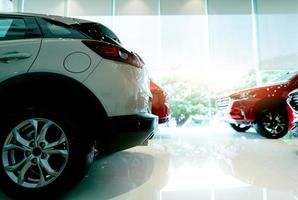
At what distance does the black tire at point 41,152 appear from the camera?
1271mm

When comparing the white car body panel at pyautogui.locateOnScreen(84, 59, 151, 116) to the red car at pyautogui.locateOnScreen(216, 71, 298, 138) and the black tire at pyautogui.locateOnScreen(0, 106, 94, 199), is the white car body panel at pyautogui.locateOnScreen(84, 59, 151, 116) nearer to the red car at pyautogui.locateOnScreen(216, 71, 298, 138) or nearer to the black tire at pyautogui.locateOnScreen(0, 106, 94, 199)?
the black tire at pyautogui.locateOnScreen(0, 106, 94, 199)

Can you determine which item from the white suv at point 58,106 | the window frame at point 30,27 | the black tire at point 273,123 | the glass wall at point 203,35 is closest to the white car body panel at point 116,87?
the white suv at point 58,106

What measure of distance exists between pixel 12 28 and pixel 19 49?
304 mm

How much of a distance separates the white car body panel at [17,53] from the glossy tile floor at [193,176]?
2.45 ft

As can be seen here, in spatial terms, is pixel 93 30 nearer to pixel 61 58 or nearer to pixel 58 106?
pixel 61 58

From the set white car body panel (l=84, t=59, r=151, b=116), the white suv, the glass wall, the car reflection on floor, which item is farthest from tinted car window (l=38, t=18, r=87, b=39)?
the glass wall

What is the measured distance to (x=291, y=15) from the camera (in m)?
6.84

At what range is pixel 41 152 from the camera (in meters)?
1.33

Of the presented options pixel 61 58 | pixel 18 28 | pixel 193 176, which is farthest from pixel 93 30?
pixel 193 176

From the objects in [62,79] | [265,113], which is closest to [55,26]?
[62,79]

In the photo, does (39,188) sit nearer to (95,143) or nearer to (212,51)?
(95,143)

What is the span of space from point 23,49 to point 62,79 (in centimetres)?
29

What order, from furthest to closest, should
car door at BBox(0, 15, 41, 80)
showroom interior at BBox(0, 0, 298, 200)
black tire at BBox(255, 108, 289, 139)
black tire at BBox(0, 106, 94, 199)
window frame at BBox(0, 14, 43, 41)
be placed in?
showroom interior at BBox(0, 0, 298, 200) < black tire at BBox(255, 108, 289, 139) < window frame at BBox(0, 14, 43, 41) < car door at BBox(0, 15, 41, 80) < black tire at BBox(0, 106, 94, 199)

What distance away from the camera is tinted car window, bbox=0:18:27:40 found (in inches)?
59.6
